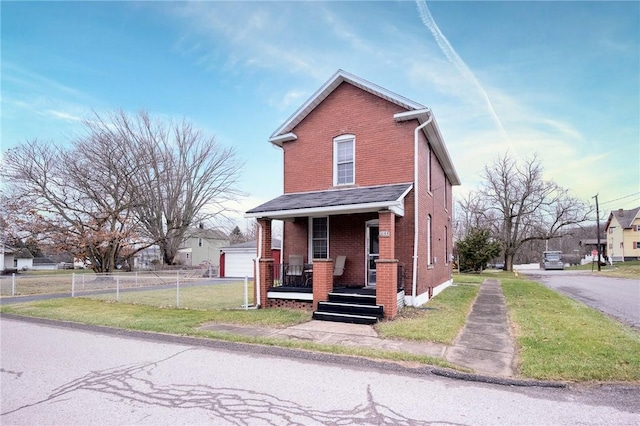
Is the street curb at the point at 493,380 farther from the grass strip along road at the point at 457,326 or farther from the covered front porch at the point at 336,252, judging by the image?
the covered front porch at the point at 336,252

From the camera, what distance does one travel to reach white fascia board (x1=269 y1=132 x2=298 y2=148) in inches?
510

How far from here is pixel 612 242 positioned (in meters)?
60.5

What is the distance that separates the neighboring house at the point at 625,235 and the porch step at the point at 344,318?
200 feet

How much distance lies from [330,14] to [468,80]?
7330 millimetres

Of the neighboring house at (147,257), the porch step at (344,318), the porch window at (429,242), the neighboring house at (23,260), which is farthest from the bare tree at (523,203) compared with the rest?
the neighboring house at (23,260)

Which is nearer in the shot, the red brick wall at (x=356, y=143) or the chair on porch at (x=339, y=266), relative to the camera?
the red brick wall at (x=356, y=143)

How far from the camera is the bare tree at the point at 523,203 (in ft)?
119

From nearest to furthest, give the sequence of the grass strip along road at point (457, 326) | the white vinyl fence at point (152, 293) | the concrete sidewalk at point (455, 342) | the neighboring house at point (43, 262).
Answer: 1. the grass strip along road at point (457, 326)
2. the concrete sidewalk at point (455, 342)
3. the white vinyl fence at point (152, 293)
4. the neighboring house at point (43, 262)

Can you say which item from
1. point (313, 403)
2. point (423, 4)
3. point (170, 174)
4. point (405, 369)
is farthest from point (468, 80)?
point (170, 174)

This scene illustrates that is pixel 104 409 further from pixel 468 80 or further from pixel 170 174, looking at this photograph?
pixel 170 174

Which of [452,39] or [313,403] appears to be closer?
[313,403]

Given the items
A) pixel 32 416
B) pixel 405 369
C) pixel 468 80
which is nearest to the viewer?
pixel 32 416

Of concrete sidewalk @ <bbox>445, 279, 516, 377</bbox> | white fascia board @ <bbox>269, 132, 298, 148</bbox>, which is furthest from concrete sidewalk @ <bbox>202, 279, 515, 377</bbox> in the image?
white fascia board @ <bbox>269, 132, 298, 148</bbox>

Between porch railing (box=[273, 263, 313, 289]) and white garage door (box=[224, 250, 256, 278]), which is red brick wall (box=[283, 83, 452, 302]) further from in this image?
white garage door (box=[224, 250, 256, 278])
